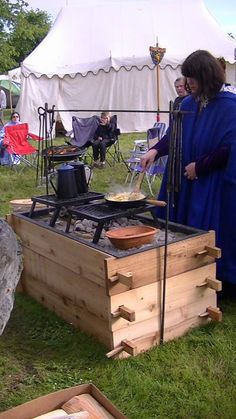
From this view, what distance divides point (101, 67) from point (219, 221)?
397 inches

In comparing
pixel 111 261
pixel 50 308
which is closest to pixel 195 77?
pixel 111 261

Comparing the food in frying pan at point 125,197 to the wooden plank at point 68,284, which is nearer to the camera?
the wooden plank at point 68,284

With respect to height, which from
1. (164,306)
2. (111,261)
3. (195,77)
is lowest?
(164,306)

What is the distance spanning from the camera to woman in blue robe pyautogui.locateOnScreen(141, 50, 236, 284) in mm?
3168

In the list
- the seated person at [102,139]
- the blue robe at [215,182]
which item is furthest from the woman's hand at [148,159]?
the seated person at [102,139]

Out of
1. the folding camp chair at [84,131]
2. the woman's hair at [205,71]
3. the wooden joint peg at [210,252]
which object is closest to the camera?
the wooden joint peg at [210,252]

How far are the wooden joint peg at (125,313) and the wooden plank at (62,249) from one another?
159 mm

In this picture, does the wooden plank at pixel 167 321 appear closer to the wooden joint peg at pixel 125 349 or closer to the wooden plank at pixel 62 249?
the wooden joint peg at pixel 125 349

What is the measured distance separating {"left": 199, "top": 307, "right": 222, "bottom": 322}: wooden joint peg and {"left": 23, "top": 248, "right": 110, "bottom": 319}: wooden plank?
2.23 feet

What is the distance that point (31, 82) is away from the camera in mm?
12805

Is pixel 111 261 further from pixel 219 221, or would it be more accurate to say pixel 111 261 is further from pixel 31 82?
pixel 31 82

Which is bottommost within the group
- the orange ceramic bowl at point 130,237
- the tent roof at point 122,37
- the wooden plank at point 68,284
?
the wooden plank at point 68,284

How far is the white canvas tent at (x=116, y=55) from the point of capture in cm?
1273

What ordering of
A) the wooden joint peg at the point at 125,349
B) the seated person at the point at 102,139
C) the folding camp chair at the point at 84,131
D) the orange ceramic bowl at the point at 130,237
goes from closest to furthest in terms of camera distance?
1. the wooden joint peg at the point at 125,349
2. the orange ceramic bowl at the point at 130,237
3. the seated person at the point at 102,139
4. the folding camp chair at the point at 84,131
